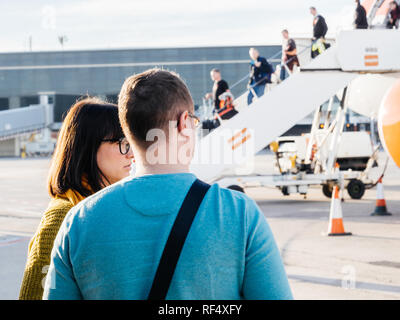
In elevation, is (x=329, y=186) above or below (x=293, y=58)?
below

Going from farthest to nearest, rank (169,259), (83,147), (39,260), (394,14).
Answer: (394,14) < (83,147) < (39,260) < (169,259)

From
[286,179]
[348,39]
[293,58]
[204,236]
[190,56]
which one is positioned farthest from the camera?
[190,56]

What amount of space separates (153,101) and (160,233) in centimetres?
42

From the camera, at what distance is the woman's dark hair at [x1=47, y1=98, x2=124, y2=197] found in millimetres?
2721

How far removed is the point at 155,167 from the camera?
190cm

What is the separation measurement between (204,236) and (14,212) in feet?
43.9

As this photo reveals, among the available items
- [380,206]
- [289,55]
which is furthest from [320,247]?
[289,55]

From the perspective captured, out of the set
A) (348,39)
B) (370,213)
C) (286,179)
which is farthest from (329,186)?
(348,39)

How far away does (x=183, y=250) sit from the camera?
1739 mm

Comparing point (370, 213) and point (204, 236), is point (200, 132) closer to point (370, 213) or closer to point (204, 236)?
point (370, 213)

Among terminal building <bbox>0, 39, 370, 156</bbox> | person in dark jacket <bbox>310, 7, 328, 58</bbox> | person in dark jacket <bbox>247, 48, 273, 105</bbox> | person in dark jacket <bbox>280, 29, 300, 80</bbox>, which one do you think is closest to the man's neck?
person in dark jacket <bbox>310, 7, 328, 58</bbox>

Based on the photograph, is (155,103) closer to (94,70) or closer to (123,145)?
(123,145)

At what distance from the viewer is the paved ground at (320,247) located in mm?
6590
